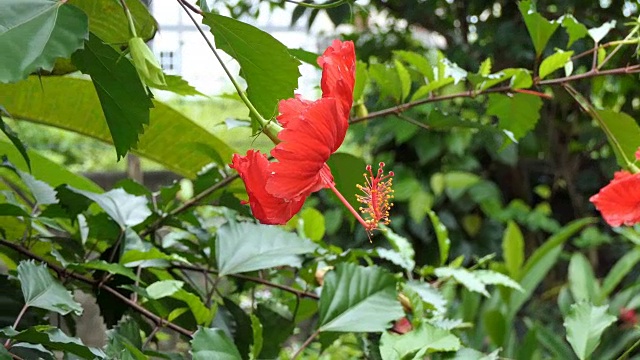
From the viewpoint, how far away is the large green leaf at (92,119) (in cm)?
73

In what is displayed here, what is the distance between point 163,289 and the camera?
56 centimetres

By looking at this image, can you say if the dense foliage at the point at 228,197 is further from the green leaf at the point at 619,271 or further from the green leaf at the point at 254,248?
the green leaf at the point at 619,271

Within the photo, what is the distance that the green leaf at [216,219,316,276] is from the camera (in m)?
0.59

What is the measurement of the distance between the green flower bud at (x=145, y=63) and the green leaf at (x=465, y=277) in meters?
0.40

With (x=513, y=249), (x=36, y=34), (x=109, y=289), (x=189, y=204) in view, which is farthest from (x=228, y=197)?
(x=513, y=249)

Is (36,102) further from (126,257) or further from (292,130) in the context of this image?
(292,130)

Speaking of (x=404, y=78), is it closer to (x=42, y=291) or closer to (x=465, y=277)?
(x=465, y=277)

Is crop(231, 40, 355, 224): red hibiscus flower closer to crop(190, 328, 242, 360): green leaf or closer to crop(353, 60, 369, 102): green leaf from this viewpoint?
crop(190, 328, 242, 360): green leaf

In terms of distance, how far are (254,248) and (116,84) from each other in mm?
253

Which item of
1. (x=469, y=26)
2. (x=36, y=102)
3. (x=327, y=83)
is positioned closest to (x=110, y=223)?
(x=36, y=102)

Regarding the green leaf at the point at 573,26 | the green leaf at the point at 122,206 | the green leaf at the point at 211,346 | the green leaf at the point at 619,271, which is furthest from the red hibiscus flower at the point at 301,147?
the green leaf at the point at 619,271

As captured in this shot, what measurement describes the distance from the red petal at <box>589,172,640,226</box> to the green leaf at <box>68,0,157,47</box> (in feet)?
1.18

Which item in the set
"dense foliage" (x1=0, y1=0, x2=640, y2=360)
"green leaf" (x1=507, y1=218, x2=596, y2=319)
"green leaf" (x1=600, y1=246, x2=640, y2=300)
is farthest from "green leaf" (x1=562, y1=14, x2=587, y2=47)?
"green leaf" (x1=600, y1=246, x2=640, y2=300)

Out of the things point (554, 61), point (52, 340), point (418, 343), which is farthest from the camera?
point (554, 61)
